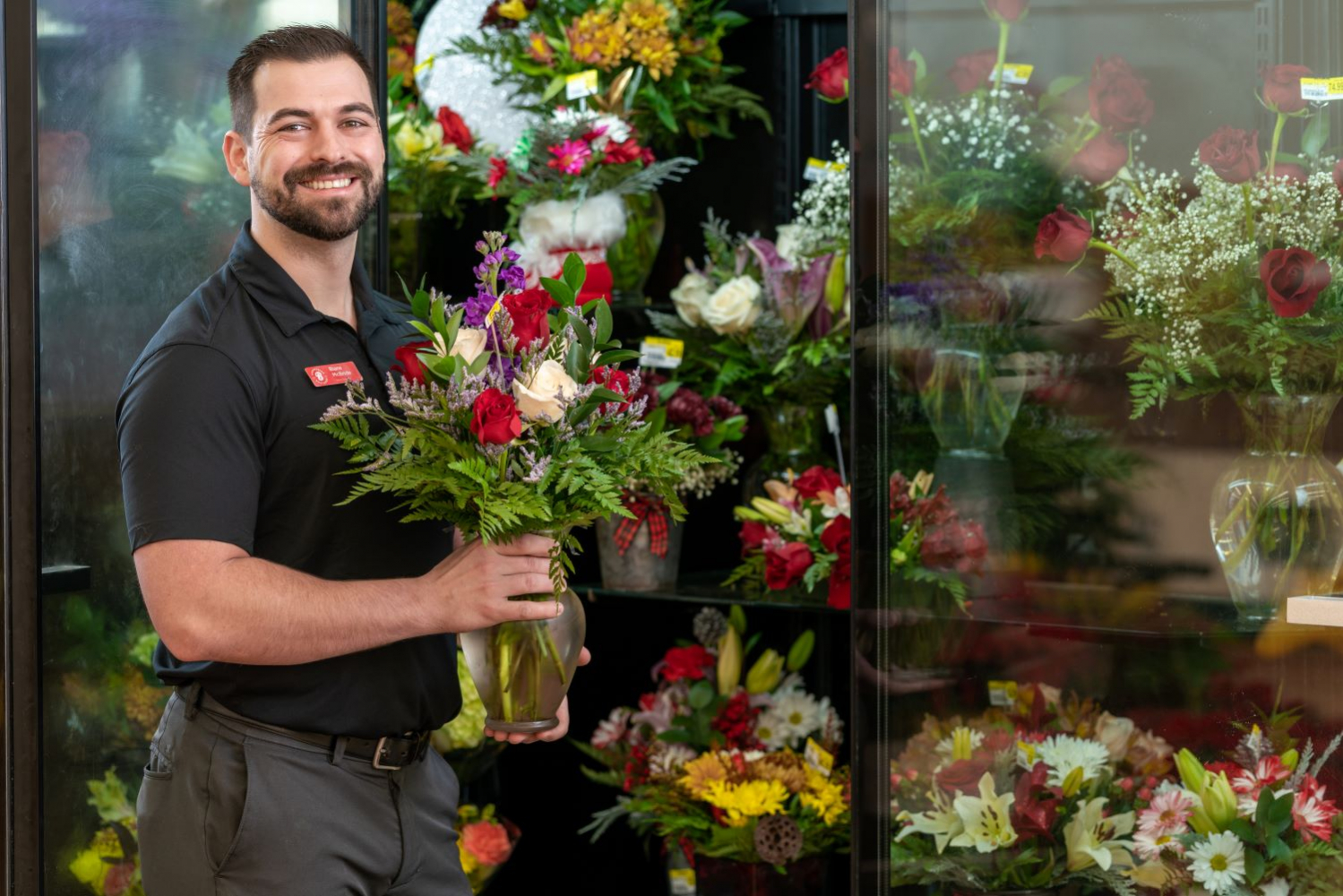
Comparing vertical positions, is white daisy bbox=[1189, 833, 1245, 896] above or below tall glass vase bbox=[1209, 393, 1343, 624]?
below

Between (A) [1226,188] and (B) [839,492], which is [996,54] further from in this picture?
(B) [839,492]

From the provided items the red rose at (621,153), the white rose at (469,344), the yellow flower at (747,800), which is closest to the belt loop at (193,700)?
the white rose at (469,344)

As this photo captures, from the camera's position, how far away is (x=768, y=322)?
272 centimetres

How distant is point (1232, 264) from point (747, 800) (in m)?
1.28

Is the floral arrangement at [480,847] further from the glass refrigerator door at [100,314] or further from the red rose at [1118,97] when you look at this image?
the red rose at [1118,97]

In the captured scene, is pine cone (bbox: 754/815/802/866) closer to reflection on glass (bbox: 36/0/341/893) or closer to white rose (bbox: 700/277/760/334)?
white rose (bbox: 700/277/760/334)

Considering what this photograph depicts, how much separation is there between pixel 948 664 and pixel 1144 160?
2.56ft

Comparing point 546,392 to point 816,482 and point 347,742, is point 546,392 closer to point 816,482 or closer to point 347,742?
point 347,742

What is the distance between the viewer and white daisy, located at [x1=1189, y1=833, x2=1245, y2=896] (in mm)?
1887

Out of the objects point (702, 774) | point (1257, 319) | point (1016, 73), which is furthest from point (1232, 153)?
point (702, 774)

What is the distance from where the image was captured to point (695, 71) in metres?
2.95

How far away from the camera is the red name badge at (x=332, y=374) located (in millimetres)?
1791

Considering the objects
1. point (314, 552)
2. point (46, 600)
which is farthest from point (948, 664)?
point (46, 600)

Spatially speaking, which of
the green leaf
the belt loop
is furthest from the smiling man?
the green leaf
